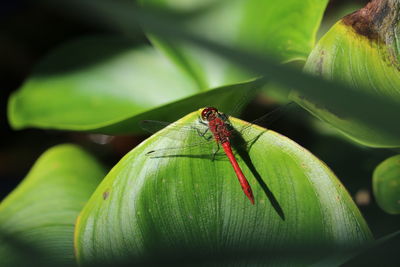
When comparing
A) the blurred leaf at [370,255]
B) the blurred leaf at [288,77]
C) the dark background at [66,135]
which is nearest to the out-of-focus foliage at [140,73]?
the dark background at [66,135]

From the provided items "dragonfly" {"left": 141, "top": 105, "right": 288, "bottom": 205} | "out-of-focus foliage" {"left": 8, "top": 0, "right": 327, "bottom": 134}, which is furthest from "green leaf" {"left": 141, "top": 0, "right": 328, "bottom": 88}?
"dragonfly" {"left": 141, "top": 105, "right": 288, "bottom": 205}

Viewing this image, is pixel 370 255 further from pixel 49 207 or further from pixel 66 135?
pixel 66 135

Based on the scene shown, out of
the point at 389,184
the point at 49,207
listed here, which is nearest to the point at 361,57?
the point at 389,184

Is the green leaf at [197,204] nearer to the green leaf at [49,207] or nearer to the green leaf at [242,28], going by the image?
the green leaf at [49,207]

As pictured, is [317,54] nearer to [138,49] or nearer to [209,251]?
[209,251]

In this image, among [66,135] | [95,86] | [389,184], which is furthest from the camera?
[66,135]

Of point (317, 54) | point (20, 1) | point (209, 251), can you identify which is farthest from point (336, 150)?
point (20, 1)
